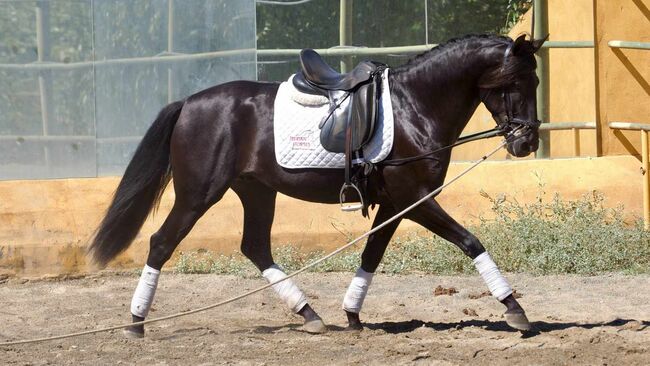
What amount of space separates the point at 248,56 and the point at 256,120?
308 cm

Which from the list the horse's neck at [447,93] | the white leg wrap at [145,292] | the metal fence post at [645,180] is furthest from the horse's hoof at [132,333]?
the metal fence post at [645,180]

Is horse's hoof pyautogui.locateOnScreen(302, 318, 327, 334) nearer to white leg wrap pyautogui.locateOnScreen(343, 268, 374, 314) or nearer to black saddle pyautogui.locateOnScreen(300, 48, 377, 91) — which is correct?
white leg wrap pyautogui.locateOnScreen(343, 268, 374, 314)

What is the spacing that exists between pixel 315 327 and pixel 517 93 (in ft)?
6.78

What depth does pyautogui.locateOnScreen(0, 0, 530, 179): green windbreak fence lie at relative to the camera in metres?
10.7

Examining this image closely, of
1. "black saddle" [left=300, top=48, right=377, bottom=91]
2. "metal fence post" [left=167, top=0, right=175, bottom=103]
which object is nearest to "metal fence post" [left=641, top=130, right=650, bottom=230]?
"black saddle" [left=300, top=48, right=377, bottom=91]

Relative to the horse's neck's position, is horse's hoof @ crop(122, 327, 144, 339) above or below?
below

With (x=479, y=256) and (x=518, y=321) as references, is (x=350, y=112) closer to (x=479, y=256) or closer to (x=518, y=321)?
(x=479, y=256)

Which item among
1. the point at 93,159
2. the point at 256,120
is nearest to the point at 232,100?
the point at 256,120

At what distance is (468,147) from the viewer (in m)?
10.7

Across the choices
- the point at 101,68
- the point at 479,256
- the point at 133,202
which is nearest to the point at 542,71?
the point at 479,256

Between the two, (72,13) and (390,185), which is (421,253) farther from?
(72,13)

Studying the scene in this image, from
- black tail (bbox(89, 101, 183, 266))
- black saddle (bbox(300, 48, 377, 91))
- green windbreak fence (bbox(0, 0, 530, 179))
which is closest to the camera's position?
black saddle (bbox(300, 48, 377, 91))

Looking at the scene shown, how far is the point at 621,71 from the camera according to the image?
10.3 meters

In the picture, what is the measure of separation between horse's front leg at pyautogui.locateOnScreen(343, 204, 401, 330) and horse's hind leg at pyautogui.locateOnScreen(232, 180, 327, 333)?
0.32 m
